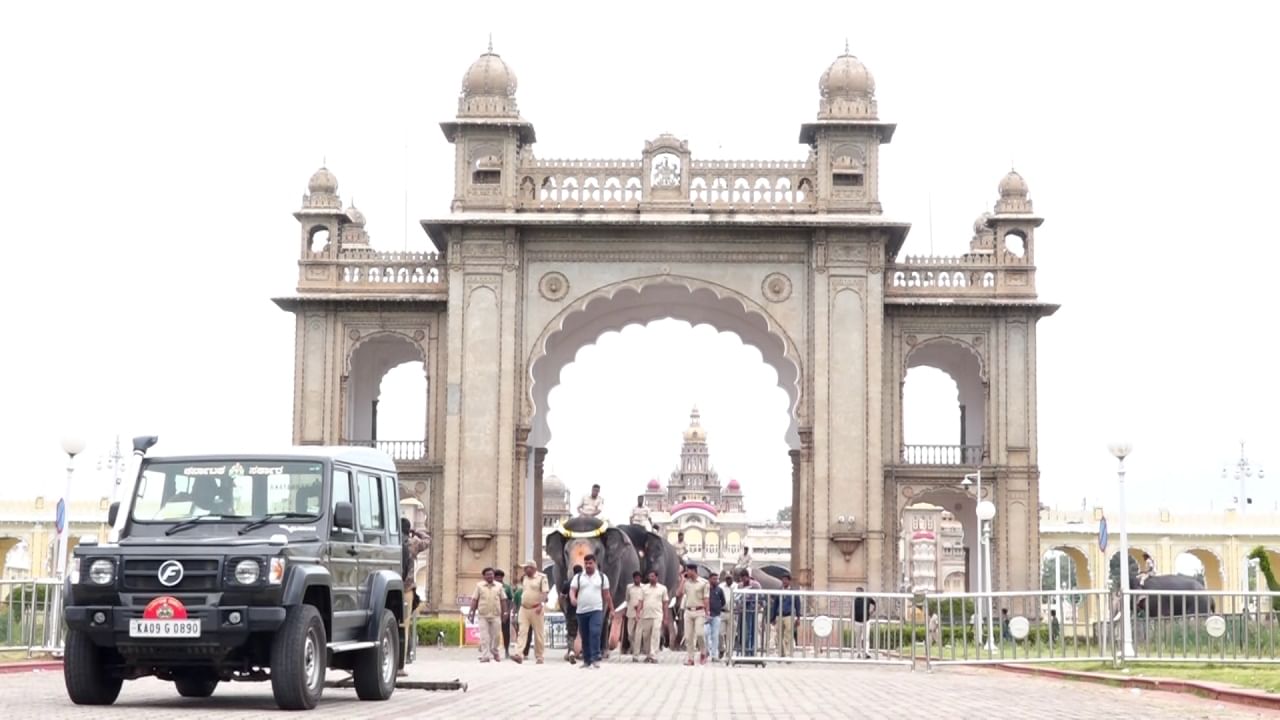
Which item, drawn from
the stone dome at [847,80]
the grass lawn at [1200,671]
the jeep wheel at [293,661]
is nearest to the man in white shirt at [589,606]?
the grass lawn at [1200,671]

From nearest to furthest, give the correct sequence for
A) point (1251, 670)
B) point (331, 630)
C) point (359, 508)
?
1. point (331, 630)
2. point (359, 508)
3. point (1251, 670)

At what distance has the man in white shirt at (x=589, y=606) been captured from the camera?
2278 cm

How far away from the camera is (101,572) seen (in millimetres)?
12836

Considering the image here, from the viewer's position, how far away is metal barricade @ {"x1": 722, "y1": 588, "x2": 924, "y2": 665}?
23.2 metres

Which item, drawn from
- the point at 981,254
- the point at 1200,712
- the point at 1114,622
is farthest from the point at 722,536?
the point at 1200,712

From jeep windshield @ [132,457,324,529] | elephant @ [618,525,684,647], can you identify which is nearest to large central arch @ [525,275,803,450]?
elephant @ [618,525,684,647]

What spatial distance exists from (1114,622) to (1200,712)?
803 cm

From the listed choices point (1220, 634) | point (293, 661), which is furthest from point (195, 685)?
point (1220, 634)

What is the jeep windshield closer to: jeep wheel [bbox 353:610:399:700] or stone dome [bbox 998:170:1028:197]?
jeep wheel [bbox 353:610:399:700]

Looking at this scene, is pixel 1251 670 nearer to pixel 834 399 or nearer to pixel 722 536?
pixel 834 399

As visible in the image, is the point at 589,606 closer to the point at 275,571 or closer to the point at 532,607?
the point at 532,607

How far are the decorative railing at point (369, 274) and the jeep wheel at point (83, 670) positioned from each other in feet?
86.6

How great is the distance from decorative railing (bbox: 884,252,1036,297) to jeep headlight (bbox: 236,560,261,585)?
90.4 feet

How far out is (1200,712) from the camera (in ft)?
45.5
